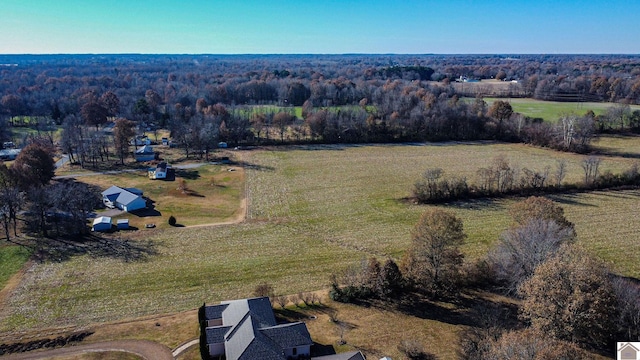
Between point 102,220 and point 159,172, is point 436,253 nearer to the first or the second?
point 102,220

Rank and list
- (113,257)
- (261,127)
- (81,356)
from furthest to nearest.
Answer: (261,127)
(113,257)
(81,356)

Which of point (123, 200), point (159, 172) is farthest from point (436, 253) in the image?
point (159, 172)

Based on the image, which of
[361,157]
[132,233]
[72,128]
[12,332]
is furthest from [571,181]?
[72,128]

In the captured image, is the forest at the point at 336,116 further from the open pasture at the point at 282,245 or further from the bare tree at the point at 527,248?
the bare tree at the point at 527,248

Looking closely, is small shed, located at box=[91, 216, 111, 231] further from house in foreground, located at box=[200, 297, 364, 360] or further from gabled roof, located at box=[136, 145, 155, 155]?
gabled roof, located at box=[136, 145, 155, 155]

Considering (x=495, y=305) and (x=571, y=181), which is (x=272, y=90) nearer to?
(x=571, y=181)

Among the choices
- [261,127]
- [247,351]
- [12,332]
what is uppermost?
[261,127]
